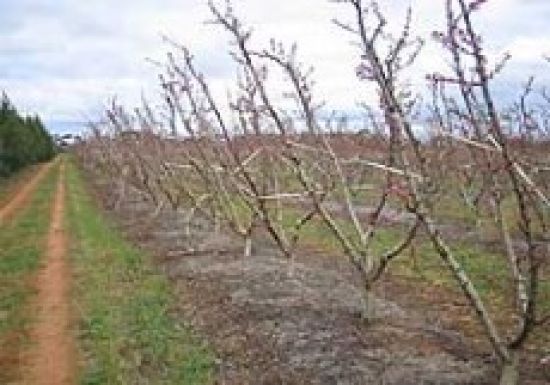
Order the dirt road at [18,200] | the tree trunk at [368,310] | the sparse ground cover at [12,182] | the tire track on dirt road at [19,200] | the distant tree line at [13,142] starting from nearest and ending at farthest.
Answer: the tree trunk at [368,310]
the tire track on dirt road at [19,200]
the dirt road at [18,200]
the sparse ground cover at [12,182]
the distant tree line at [13,142]

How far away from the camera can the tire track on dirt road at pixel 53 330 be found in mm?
12523

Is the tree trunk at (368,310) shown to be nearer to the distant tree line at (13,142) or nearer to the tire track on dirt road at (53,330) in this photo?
the tire track on dirt road at (53,330)

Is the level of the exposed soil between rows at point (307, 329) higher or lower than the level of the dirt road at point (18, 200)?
higher

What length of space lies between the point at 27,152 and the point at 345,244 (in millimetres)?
70032

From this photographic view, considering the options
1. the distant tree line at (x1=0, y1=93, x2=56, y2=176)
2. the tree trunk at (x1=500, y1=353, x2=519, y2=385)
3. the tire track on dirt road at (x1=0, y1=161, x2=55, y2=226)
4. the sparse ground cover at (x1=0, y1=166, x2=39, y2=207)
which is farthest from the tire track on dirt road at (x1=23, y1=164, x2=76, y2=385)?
the distant tree line at (x1=0, y1=93, x2=56, y2=176)

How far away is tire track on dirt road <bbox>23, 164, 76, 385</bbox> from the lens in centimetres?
1252

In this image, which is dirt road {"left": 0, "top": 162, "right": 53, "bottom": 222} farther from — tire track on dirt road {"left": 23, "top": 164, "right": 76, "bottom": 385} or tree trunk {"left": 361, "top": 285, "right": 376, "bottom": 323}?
tree trunk {"left": 361, "top": 285, "right": 376, "bottom": 323}

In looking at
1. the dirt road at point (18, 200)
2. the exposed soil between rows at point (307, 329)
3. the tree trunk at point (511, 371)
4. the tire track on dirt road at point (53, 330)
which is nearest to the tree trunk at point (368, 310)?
the exposed soil between rows at point (307, 329)

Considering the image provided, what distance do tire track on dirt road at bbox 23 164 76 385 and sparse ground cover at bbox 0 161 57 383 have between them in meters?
0.19

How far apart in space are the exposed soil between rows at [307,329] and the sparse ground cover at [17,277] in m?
2.53

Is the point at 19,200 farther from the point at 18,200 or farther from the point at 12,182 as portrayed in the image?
the point at 12,182

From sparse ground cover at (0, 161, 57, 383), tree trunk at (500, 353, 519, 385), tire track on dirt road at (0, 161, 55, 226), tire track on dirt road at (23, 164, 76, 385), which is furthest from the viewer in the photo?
tire track on dirt road at (0, 161, 55, 226)

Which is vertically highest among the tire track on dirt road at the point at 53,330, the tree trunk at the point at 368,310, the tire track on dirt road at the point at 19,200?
the tree trunk at the point at 368,310

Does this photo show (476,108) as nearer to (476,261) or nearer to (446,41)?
(446,41)
